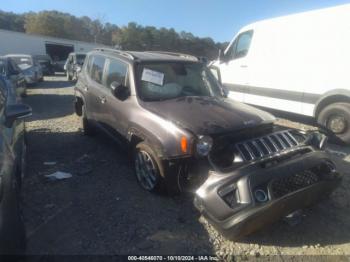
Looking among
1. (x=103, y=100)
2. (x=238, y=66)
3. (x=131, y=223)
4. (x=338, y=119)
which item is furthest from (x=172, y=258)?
(x=238, y=66)

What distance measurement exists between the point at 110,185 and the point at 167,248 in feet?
5.15

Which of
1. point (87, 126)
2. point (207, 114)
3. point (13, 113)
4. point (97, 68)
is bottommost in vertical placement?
point (87, 126)

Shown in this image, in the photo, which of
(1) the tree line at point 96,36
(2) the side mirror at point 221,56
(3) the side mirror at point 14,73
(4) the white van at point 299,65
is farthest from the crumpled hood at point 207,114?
(1) the tree line at point 96,36

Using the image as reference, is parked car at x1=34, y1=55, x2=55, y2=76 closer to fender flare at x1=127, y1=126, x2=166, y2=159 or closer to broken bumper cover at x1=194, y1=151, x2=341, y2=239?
fender flare at x1=127, y1=126, x2=166, y2=159

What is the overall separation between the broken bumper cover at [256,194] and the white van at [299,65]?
12.5 feet

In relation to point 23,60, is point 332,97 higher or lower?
higher

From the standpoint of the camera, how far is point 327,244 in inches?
117

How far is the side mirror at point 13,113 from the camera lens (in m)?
3.23

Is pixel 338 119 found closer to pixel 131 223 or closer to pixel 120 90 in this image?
pixel 120 90

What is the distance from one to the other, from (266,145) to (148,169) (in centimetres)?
151

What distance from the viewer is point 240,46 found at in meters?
8.06

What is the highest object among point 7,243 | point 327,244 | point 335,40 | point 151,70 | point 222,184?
point 335,40

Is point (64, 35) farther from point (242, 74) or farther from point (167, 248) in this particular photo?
point (167, 248)

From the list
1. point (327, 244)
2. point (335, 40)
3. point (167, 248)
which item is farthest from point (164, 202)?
point (335, 40)
